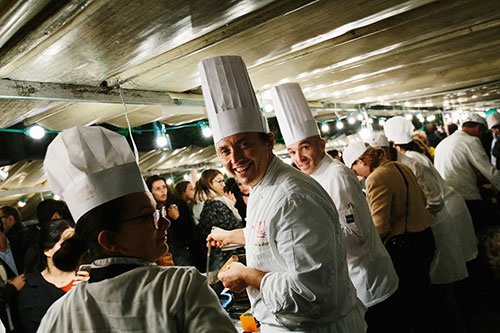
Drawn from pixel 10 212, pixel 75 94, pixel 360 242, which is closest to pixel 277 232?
pixel 360 242

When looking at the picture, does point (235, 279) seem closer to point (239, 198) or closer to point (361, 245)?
point (361, 245)

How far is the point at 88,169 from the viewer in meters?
1.26

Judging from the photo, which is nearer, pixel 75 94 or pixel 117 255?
pixel 117 255

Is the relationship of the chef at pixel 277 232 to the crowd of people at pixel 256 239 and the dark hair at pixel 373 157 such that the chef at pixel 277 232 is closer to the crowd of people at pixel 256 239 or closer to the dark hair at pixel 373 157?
the crowd of people at pixel 256 239

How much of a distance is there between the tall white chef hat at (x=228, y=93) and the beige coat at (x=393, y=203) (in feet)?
4.48

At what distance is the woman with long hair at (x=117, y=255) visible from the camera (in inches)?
40.5

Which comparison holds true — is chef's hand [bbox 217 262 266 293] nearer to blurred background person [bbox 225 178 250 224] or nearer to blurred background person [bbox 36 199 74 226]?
blurred background person [bbox 36 199 74 226]

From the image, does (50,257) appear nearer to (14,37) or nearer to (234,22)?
(14,37)

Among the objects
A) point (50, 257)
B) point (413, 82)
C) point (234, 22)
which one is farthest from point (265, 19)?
point (413, 82)

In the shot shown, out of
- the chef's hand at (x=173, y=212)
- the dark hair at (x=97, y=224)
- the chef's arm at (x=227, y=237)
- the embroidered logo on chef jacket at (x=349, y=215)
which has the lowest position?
the chef's hand at (x=173, y=212)

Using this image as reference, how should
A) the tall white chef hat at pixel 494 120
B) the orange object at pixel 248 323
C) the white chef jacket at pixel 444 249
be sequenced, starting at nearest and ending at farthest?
the orange object at pixel 248 323, the white chef jacket at pixel 444 249, the tall white chef hat at pixel 494 120

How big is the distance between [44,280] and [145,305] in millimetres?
2415

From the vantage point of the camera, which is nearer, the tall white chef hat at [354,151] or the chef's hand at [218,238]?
the chef's hand at [218,238]

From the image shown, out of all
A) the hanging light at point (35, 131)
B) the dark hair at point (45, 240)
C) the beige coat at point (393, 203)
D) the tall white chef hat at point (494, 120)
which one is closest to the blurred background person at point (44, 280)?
the dark hair at point (45, 240)
